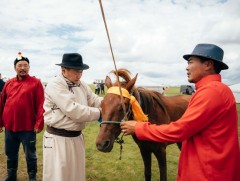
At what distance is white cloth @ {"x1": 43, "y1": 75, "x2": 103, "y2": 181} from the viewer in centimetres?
342

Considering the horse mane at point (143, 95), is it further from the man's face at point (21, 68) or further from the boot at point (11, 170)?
the boot at point (11, 170)

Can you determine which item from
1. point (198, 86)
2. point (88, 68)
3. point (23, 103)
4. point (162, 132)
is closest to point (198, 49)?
point (198, 86)

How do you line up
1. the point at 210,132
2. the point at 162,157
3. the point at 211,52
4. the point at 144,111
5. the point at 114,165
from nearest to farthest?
the point at 210,132 < the point at 211,52 < the point at 144,111 < the point at 162,157 < the point at 114,165

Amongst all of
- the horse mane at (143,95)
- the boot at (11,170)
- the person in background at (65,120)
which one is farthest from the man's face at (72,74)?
the boot at (11,170)

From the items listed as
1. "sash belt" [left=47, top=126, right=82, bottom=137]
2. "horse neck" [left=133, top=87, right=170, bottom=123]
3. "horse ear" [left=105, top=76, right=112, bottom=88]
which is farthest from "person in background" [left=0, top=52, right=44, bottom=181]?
"horse neck" [left=133, top=87, right=170, bottom=123]

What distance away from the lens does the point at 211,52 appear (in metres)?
2.49

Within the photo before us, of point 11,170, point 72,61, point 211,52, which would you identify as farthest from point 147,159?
point 11,170

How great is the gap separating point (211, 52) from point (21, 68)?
392 cm

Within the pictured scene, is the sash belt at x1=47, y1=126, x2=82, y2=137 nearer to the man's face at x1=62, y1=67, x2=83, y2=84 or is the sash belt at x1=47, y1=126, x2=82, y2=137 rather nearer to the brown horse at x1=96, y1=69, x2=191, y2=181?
the brown horse at x1=96, y1=69, x2=191, y2=181

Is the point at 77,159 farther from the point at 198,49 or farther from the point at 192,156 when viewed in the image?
the point at 198,49

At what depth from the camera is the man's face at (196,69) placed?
255 centimetres

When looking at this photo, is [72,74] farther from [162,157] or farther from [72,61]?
[162,157]

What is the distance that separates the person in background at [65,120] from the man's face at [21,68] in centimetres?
170

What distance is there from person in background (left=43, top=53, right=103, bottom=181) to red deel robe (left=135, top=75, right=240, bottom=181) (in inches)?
57.3
